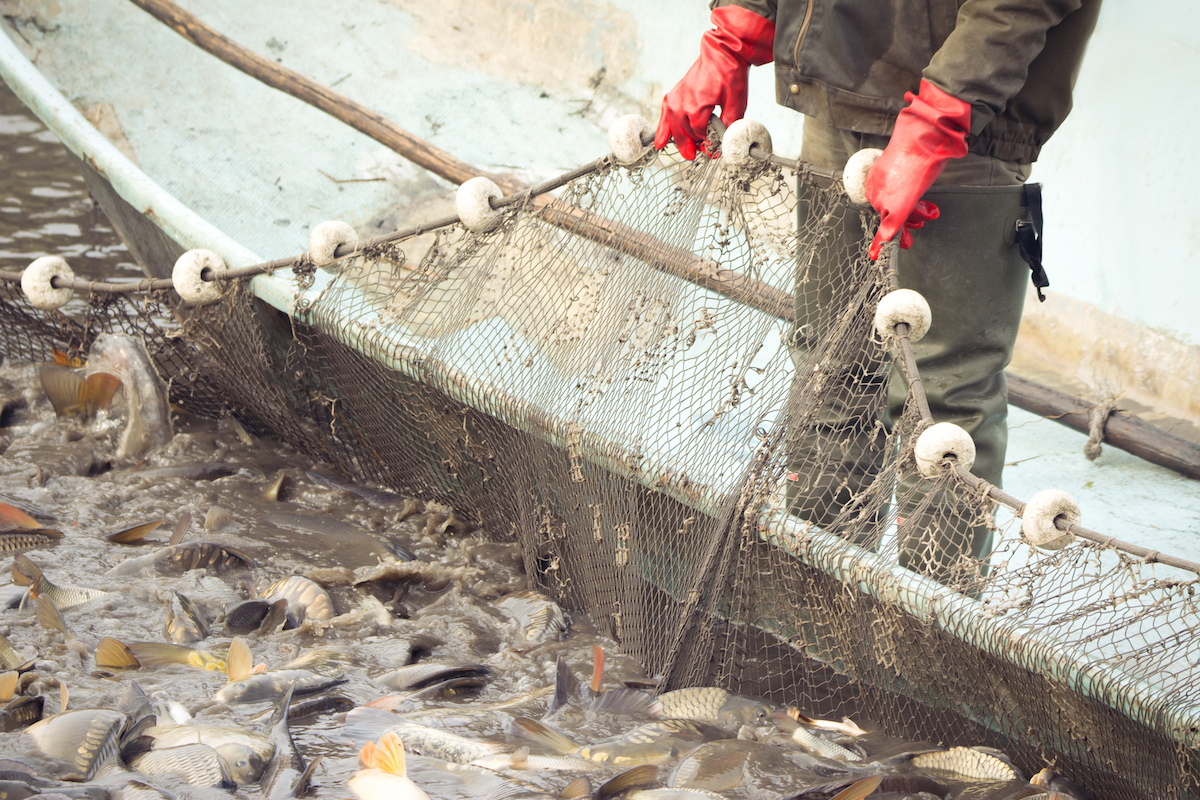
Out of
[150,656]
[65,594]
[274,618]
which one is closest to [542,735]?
[274,618]

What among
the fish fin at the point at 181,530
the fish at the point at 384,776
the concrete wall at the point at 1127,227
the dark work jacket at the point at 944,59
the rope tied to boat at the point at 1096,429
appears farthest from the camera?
the concrete wall at the point at 1127,227

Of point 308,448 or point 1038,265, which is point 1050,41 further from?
point 308,448

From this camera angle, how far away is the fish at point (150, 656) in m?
2.34

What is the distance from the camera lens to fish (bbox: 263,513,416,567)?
10.1ft

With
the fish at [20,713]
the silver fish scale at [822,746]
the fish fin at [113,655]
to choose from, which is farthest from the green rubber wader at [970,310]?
the fish at [20,713]

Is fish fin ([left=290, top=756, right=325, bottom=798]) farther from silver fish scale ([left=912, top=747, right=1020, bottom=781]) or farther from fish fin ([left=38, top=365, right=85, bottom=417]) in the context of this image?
fish fin ([left=38, top=365, right=85, bottom=417])

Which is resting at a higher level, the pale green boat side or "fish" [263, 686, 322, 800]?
the pale green boat side

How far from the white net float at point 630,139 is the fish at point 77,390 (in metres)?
2.11

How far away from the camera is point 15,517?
2.92 metres

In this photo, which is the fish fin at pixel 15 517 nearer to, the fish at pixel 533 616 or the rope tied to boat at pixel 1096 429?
Result: the fish at pixel 533 616

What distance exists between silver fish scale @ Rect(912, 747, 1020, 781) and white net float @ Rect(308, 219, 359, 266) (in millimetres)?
2297

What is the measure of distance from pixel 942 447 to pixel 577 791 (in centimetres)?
104

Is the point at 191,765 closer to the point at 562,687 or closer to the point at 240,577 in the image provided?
the point at 562,687

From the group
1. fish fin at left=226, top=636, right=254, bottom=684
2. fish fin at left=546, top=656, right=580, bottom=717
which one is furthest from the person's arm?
fish fin at left=226, top=636, right=254, bottom=684
